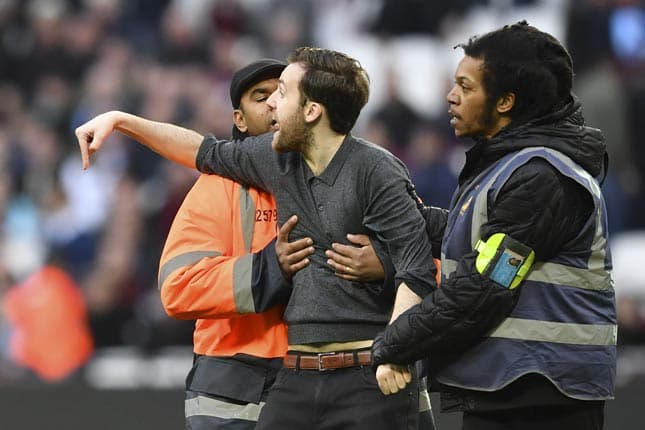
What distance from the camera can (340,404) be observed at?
3689 mm

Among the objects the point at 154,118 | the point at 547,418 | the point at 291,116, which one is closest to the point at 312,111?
the point at 291,116

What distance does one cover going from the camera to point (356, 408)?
3680 mm

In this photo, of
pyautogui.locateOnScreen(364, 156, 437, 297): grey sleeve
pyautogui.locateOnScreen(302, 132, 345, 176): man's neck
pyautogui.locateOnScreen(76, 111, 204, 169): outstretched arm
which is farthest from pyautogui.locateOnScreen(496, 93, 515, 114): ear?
pyautogui.locateOnScreen(76, 111, 204, 169): outstretched arm

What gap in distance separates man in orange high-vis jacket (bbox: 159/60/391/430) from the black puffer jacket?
0.53 m

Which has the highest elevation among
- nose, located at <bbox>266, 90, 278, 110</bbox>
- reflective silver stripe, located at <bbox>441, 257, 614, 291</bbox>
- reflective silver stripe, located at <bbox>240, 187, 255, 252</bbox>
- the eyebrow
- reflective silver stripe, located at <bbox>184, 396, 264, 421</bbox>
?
the eyebrow

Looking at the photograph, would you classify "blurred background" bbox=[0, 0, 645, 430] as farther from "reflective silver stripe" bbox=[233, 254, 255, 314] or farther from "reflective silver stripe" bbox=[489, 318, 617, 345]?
"reflective silver stripe" bbox=[489, 318, 617, 345]

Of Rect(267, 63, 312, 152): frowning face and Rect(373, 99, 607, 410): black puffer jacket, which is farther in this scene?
Rect(267, 63, 312, 152): frowning face

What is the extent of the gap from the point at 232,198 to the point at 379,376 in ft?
2.79

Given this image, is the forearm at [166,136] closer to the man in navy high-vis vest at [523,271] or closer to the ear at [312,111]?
the ear at [312,111]

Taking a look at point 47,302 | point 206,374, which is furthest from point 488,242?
point 47,302

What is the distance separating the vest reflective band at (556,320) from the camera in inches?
134

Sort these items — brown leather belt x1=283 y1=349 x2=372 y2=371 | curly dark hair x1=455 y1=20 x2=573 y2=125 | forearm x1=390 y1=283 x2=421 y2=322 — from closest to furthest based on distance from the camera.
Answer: curly dark hair x1=455 y1=20 x2=573 y2=125, forearm x1=390 y1=283 x2=421 y2=322, brown leather belt x1=283 y1=349 x2=372 y2=371

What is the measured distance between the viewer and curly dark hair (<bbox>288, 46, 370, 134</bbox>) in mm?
3770

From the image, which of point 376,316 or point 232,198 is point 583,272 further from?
point 232,198
